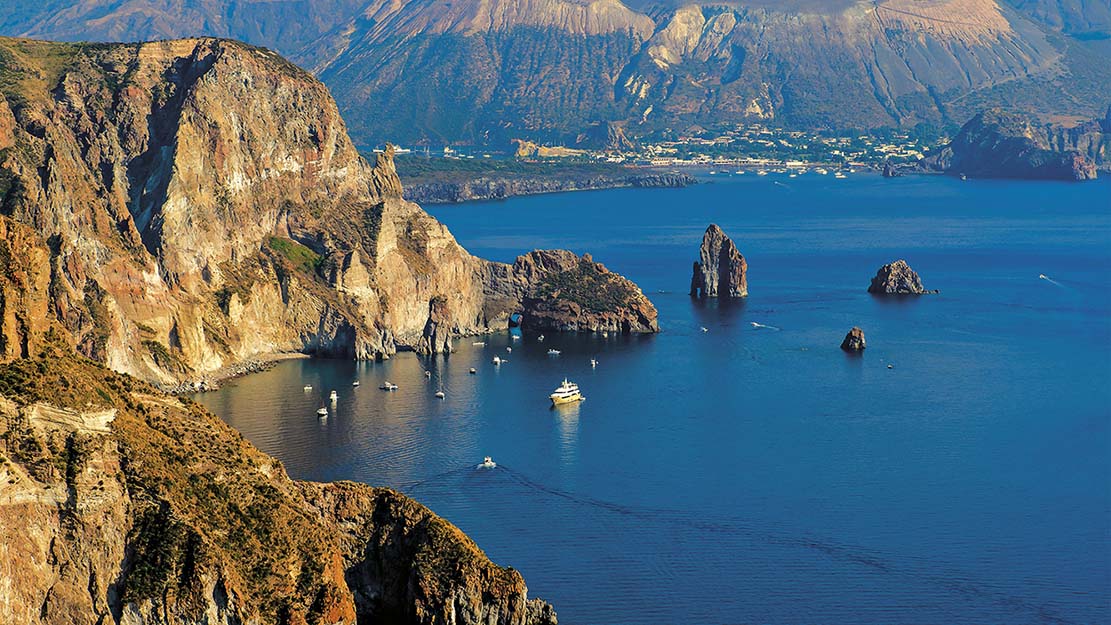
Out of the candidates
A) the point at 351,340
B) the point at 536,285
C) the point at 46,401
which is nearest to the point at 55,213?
the point at 351,340

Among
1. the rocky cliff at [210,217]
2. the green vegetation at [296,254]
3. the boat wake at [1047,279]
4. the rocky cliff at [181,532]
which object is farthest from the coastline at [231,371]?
the boat wake at [1047,279]

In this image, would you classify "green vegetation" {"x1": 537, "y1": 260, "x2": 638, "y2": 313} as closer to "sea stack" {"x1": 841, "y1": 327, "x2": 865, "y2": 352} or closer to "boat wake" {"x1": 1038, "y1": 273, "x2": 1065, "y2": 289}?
"sea stack" {"x1": 841, "y1": 327, "x2": 865, "y2": 352}

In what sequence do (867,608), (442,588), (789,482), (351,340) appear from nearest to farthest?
(442,588), (867,608), (789,482), (351,340)

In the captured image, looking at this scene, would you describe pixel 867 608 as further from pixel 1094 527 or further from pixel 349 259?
pixel 349 259

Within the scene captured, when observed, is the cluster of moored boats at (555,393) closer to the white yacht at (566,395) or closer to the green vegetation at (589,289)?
the white yacht at (566,395)

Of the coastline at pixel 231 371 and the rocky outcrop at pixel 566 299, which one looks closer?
the coastline at pixel 231 371

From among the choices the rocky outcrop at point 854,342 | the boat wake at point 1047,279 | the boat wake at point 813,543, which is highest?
the boat wake at point 1047,279
